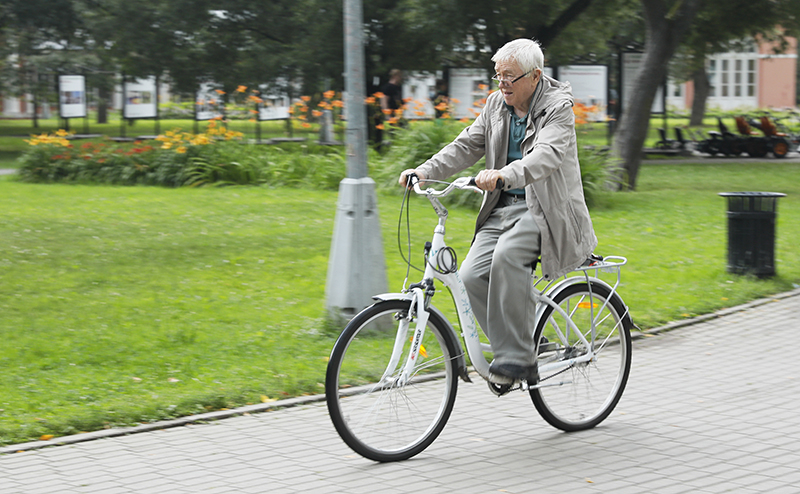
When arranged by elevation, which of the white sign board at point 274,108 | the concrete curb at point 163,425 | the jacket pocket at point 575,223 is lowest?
the concrete curb at point 163,425

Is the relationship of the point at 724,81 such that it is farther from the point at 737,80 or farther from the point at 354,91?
the point at 354,91

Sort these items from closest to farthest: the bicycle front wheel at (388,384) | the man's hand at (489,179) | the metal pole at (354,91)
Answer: the man's hand at (489,179) → the bicycle front wheel at (388,384) → the metal pole at (354,91)

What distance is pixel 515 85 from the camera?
441 cm

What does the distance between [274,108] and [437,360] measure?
20.8m

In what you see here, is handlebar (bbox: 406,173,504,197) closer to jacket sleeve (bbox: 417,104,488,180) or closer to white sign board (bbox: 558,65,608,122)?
jacket sleeve (bbox: 417,104,488,180)

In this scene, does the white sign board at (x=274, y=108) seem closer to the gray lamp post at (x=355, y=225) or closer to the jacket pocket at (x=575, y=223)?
the gray lamp post at (x=355, y=225)

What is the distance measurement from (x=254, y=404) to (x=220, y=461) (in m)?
0.92

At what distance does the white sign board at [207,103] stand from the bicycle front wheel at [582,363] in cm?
1915

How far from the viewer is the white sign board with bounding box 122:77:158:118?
24203mm

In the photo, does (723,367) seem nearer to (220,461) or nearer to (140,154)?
(220,461)

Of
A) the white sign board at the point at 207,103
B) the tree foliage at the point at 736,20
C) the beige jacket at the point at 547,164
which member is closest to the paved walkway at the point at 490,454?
the beige jacket at the point at 547,164

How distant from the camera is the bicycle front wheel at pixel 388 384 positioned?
4219 millimetres

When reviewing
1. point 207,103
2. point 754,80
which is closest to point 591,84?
point 207,103

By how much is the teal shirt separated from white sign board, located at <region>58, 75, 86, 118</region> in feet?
74.4
